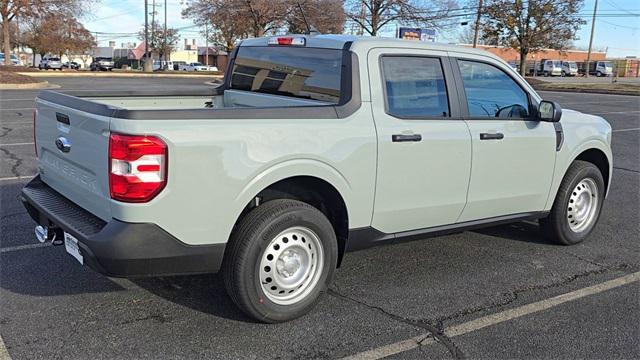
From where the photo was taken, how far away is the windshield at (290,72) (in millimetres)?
4102

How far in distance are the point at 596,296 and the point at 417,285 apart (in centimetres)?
133

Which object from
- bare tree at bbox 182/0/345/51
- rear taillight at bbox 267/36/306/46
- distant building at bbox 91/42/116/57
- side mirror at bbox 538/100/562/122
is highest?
bare tree at bbox 182/0/345/51

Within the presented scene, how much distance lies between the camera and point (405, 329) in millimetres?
3678

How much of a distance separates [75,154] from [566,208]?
4233 millimetres

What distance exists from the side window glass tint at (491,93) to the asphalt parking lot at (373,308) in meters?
1.29

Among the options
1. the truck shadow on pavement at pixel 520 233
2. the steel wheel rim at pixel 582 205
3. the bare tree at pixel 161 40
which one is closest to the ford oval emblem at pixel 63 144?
the truck shadow on pavement at pixel 520 233

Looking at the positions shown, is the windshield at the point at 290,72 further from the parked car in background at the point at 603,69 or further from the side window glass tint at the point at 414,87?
the parked car in background at the point at 603,69

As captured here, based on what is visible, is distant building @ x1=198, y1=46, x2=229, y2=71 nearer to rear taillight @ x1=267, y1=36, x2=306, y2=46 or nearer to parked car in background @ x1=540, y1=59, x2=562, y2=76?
parked car in background @ x1=540, y1=59, x2=562, y2=76

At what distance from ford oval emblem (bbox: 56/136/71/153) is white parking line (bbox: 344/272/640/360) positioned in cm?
217

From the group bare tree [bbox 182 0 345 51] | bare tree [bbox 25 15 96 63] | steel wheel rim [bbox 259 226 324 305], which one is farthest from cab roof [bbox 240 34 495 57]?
bare tree [bbox 25 15 96 63]

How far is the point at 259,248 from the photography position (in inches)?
137

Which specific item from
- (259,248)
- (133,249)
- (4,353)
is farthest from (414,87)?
(4,353)

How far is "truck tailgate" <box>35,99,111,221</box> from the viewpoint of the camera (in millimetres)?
3238

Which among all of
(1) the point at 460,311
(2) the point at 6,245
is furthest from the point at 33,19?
(1) the point at 460,311
